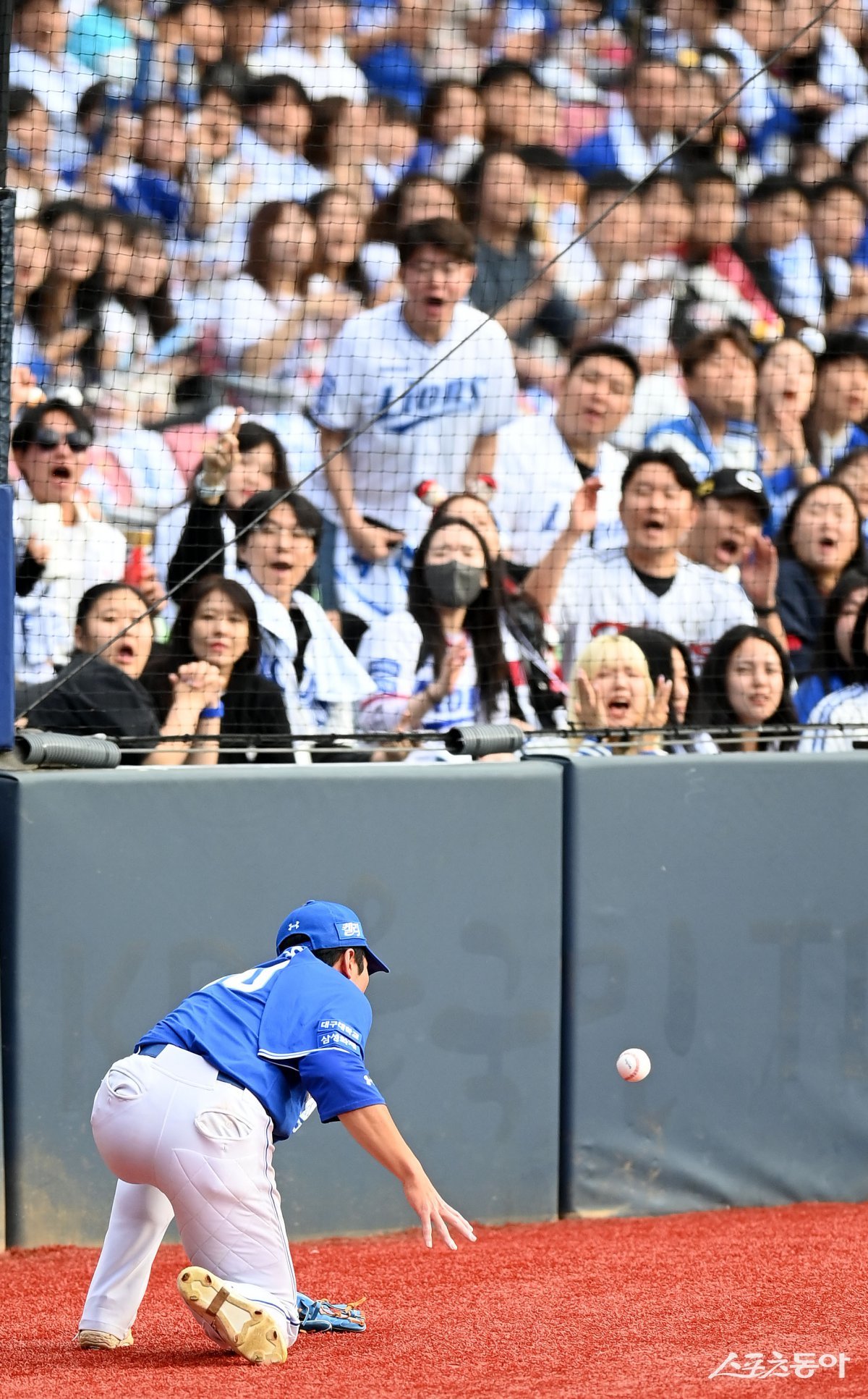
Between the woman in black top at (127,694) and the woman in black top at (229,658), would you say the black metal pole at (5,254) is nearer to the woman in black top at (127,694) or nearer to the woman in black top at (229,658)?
the woman in black top at (127,694)

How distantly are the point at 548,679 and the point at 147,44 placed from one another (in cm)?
299

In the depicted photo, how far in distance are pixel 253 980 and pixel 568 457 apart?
3.27 metres

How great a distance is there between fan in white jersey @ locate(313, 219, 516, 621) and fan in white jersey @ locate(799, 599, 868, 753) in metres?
1.45

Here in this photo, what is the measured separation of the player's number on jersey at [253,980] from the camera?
325 cm

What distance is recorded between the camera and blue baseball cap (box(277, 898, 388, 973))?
131 inches

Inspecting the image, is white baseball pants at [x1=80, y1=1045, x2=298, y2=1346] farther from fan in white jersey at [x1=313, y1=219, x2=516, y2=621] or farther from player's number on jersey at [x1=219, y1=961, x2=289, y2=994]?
fan in white jersey at [x1=313, y1=219, x2=516, y2=621]

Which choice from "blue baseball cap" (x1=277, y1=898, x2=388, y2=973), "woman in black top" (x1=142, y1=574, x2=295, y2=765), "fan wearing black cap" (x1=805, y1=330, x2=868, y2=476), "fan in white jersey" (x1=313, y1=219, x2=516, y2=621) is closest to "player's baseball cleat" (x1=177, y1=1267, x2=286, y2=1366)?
"blue baseball cap" (x1=277, y1=898, x2=388, y2=973)


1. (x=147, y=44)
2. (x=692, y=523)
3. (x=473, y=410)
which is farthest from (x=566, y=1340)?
(x=147, y=44)

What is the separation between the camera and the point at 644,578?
18.7 feet

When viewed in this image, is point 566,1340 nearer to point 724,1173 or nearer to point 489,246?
Result: point 724,1173

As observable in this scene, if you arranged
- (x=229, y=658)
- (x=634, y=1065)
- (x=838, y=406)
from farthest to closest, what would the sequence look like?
(x=838, y=406), (x=229, y=658), (x=634, y=1065)

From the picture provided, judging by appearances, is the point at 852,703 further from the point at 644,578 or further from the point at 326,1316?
the point at 326,1316

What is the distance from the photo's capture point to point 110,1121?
3.13 meters

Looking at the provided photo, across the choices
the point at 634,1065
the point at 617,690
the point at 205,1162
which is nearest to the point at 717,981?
the point at 634,1065
